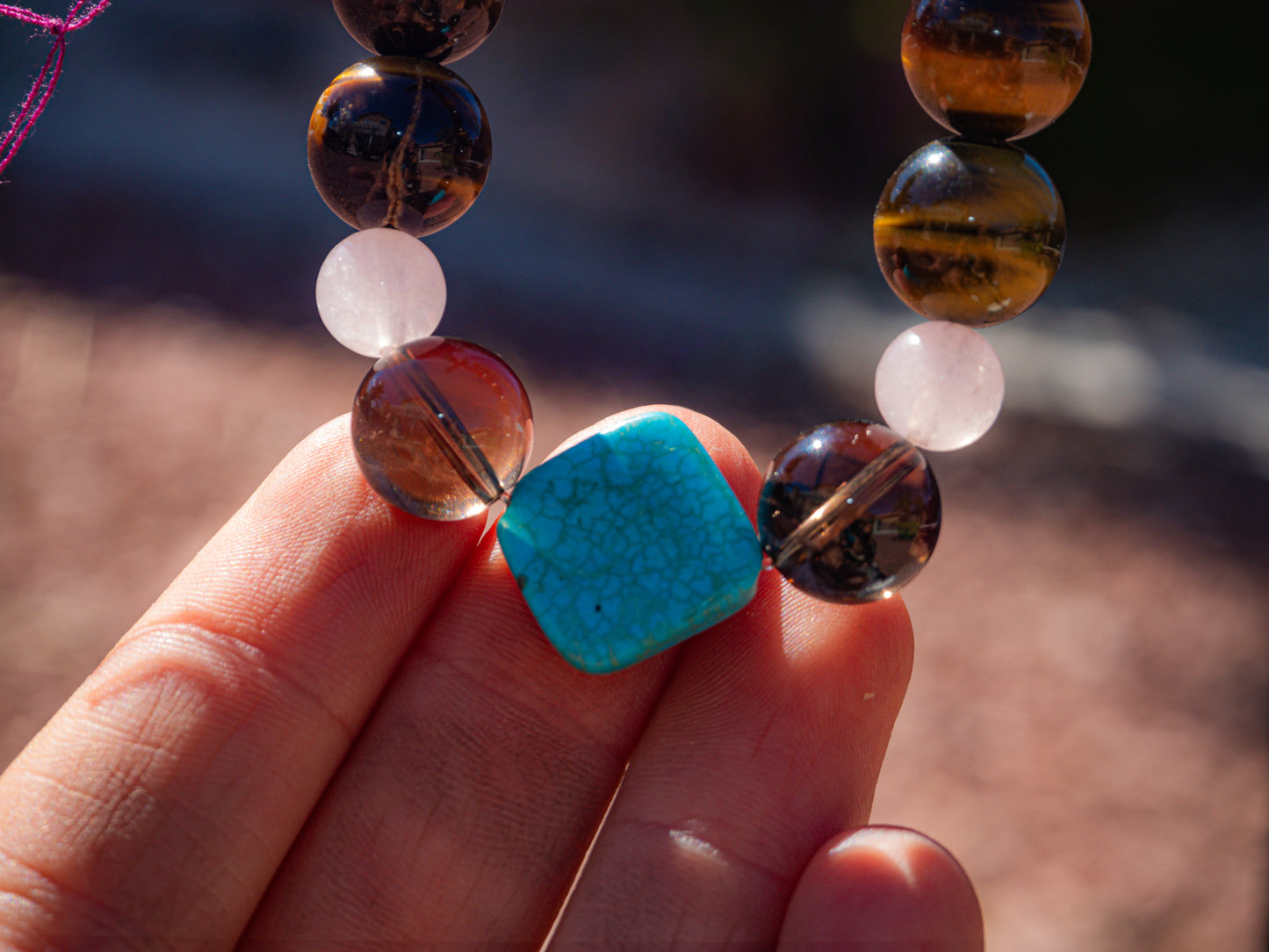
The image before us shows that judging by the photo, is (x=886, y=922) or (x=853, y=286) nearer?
(x=886, y=922)

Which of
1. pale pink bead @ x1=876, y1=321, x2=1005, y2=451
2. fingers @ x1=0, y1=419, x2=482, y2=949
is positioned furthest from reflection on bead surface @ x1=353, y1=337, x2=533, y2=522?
pale pink bead @ x1=876, y1=321, x2=1005, y2=451

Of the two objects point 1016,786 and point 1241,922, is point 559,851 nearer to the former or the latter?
point 1016,786

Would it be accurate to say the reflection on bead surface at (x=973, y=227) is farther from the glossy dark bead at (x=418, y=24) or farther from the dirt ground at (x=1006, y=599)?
the dirt ground at (x=1006, y=599)

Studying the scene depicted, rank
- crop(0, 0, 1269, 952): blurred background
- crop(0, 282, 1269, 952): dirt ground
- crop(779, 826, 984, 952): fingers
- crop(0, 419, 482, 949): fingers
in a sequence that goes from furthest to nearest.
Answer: crop(0, 0, 1269, 952): blurred background → crop(0, 282, 1269, 952): dirt ground → crop(0, 419, 482, 949): fingers → crop(779, 826, 984, 952): fingers

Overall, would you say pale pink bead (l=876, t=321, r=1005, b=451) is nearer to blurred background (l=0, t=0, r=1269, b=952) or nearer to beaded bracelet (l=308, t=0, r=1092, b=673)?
beaded bracelet (l=308, t=0, r=1092, b=673)

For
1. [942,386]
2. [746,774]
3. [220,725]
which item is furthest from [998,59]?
[220,725]

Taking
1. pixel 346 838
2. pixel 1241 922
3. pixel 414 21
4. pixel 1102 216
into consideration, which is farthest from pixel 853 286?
pixel 346 838
